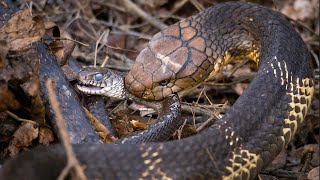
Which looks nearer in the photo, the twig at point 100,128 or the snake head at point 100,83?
the twig at point 100,128

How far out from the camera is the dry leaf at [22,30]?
16.6 ft

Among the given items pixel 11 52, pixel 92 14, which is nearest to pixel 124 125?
pixel 11 52

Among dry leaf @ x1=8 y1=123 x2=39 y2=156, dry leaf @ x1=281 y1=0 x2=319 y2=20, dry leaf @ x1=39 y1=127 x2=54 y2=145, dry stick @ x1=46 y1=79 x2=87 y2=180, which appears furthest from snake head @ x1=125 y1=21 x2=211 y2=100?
dry leaf @ x1=281 y1=0 x2=319 y2=20

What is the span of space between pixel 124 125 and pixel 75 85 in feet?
2.01

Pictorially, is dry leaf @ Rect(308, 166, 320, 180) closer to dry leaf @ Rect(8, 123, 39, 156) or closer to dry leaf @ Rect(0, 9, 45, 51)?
dry leaf @ Rect(8, 123, 39, 156)

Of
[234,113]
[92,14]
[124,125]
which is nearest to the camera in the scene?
[234,113]

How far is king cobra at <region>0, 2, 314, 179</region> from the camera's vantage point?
13.8 ft

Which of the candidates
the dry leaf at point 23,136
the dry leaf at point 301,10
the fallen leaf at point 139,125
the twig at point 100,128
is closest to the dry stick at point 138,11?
the dry leaf at point 301,10

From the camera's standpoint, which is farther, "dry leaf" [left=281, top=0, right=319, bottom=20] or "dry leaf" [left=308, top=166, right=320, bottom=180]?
"dry leaf" [left=281, top=0, right=319, bottom=20]

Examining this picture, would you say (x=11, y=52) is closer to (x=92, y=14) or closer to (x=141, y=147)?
(x=141, y=147)

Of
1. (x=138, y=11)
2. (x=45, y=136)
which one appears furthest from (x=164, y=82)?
(x=138, y=11)

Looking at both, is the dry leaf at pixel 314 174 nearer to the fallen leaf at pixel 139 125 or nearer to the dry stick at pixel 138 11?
the fallen leaf at pixel 139 125

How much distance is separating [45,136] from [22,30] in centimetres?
89

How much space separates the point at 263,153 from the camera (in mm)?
4789
